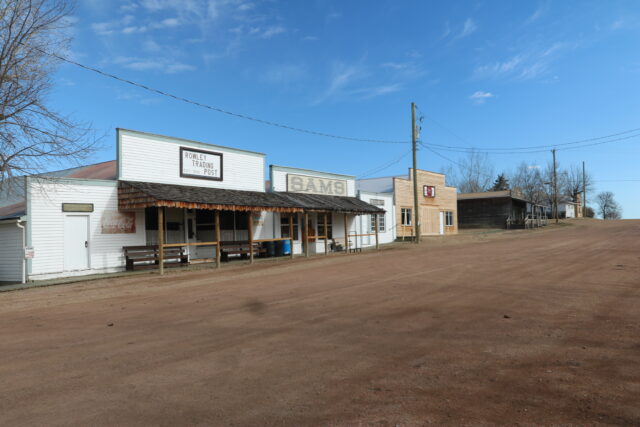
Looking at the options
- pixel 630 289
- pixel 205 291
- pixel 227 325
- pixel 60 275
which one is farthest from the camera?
pixel 60 275

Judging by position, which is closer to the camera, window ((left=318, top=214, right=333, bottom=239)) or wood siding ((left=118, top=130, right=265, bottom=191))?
wood siding ((left=118, top=130, right=265, bottom=191))

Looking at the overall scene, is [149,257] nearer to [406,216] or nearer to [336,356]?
[336,356]

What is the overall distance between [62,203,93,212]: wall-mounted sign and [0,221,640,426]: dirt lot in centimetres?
529

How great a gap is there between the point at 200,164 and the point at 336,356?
15.7 metres

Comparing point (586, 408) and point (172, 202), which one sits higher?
point (172, 202)

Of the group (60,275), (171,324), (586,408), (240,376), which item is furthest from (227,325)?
(60,275)

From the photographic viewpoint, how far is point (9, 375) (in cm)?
494

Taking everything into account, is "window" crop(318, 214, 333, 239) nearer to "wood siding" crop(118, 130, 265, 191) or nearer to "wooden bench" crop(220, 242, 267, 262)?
"wooden bench" crop(220, 242, 267, 262)

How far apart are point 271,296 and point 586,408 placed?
715cm

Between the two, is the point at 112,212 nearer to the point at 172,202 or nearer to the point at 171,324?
the point at 172,202

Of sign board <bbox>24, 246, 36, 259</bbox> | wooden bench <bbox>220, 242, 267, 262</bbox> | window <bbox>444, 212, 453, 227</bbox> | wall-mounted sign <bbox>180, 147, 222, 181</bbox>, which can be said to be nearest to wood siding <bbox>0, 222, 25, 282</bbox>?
sign board <bbox>24, 246, 36, 259</bbox>

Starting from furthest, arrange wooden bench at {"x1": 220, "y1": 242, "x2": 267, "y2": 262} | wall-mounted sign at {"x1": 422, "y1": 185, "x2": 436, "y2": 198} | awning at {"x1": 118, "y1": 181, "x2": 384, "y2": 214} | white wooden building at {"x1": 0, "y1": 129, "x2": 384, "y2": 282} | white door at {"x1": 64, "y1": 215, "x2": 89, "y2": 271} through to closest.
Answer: wall-mounted sign at {"x1": 422, "y1": 185, "x2": 436, "y2": 198}, wooden bench at {"x1": 220, "y1": 242, "x2": 267, "y2": 262}, awning at {"x1": 118, "y1": 181, "x2": 384, "y2": 214}, white door at {"x1": 64, "y1": 215, "x2": 89, "y2": 271}, white wooden building at {"x1": 0, "y1": 129, "x2": 384, "y2": 282}

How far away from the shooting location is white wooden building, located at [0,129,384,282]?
48.7 ft

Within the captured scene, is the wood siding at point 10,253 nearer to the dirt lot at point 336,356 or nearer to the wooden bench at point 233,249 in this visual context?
the dirt lot at point 336,356
